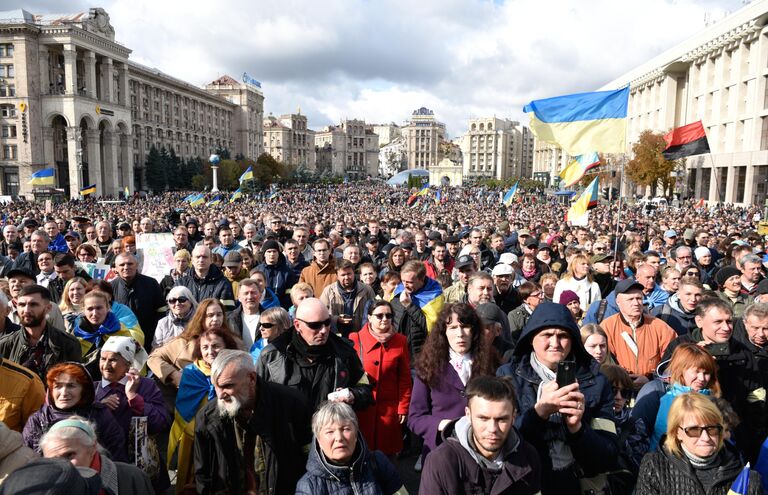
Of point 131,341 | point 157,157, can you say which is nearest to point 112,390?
point 131,341

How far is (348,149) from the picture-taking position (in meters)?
168

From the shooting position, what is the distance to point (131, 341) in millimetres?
3676

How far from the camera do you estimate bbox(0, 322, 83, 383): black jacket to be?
3.82m

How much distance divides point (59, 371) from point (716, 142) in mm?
49032

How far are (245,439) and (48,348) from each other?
1935 mm

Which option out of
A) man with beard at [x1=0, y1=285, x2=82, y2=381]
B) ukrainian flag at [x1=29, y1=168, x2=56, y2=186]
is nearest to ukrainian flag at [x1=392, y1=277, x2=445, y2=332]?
man with beard at [x1=0, y1=285, x2=82, y2=381]

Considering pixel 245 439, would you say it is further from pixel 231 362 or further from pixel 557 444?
pixel 557 444

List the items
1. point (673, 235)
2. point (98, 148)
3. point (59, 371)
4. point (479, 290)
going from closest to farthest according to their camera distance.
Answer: point (59, 371), point (479, 290), point (673, 235), point (98, 148)

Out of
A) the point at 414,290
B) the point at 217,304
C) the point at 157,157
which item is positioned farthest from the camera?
the point at 157,157

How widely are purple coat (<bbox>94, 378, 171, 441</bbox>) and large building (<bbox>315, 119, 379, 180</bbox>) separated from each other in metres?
158

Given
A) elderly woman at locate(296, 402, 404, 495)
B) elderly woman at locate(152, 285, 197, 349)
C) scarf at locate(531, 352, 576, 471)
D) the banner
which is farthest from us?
the banner

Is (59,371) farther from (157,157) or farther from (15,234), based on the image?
(157,157)

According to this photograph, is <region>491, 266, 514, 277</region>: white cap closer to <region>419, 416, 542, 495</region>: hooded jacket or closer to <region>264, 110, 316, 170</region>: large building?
<region>419, 416, 542, 495</region>: hooded jacket

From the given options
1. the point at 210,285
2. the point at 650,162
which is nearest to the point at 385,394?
the point at 210,285
